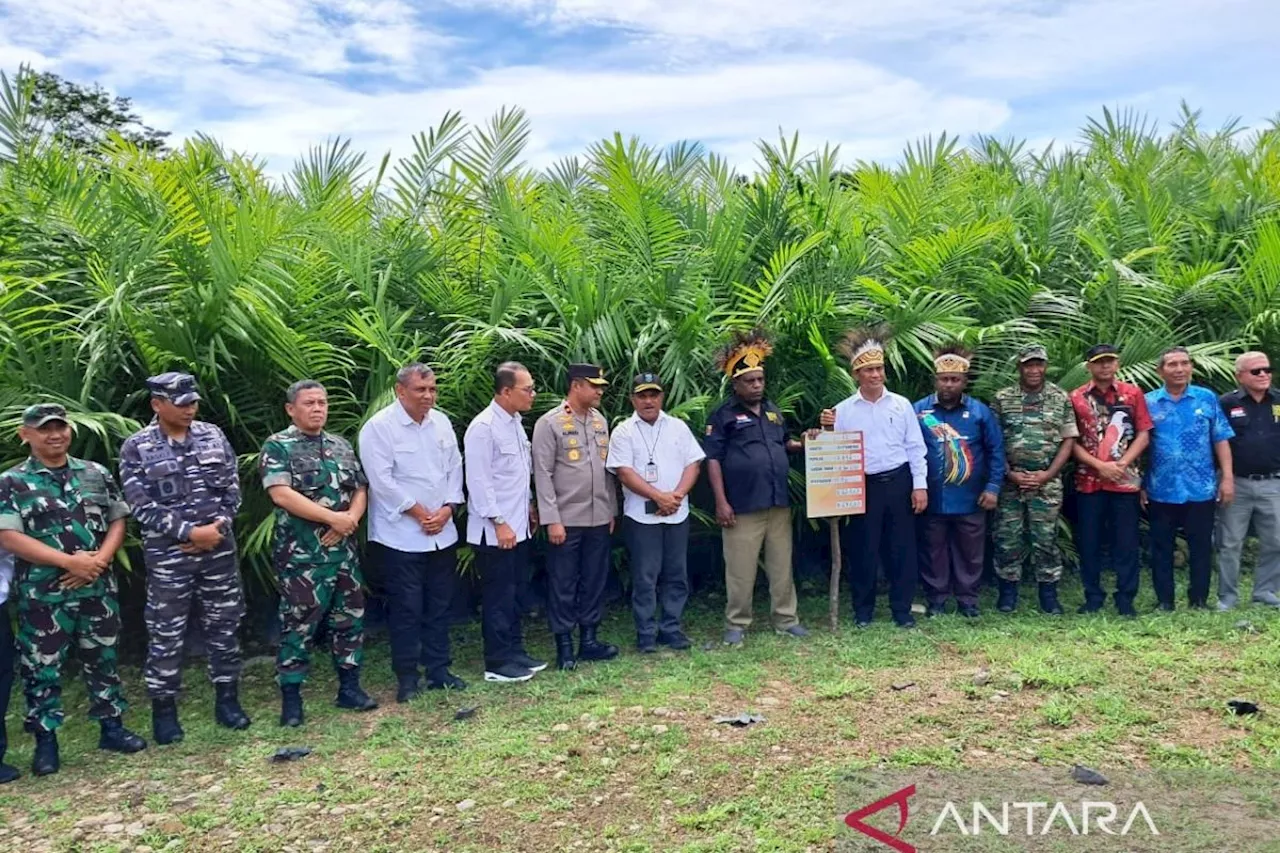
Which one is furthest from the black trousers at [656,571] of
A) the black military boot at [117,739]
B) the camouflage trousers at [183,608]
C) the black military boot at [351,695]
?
the black military boot at [117,739]

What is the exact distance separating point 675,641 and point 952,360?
2123mm

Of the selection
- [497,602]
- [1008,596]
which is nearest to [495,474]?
[497,602]

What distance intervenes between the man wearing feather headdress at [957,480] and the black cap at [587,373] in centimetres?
Answer: 190

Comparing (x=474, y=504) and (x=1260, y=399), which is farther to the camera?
(x=1260, y=399)

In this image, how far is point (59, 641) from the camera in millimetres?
4117

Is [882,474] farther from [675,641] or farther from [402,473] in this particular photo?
[402,473]

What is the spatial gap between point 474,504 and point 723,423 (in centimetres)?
140

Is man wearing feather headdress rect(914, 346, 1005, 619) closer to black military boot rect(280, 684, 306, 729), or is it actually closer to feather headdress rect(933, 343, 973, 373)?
feather headdress rect(933, 343, 973, 373)

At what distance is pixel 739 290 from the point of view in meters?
6.24

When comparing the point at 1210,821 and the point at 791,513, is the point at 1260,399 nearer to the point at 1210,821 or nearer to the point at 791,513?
the point at 791,513

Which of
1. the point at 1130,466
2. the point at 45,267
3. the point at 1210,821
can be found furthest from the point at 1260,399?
the point at 45,267

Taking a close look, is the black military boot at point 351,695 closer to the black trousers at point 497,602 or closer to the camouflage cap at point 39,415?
the black trousers at point 497,602

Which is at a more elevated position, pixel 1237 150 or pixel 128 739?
pixel 1237 150

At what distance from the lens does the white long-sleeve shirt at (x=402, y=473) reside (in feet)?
15.4
